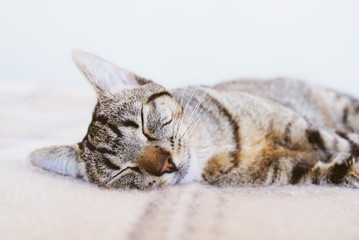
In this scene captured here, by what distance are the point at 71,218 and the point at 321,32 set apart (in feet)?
6.59

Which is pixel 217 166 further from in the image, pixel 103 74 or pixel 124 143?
pixel 103 74

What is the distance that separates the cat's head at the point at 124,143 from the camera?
978 millimetres

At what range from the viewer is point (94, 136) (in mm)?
1099

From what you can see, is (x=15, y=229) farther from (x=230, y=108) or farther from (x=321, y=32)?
(x=321, y=32)

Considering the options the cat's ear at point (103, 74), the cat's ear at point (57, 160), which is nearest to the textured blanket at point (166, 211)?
the cat's ear at point (57, 160)

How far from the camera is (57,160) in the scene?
1043 mm

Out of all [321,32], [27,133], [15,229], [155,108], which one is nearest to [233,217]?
[15,229]

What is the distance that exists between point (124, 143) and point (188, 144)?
0.68ft

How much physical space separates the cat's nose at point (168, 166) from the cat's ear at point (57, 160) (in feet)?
0.95

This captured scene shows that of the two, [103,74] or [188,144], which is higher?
[103,74]

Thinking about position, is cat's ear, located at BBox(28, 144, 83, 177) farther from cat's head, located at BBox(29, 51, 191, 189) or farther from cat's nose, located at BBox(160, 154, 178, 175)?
cat's nose, located at BBox(160, 154, 178, 175)

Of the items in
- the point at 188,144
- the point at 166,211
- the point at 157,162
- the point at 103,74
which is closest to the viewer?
the point at 166,211

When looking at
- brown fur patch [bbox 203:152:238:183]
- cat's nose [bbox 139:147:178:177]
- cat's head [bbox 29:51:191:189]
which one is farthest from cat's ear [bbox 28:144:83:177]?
brown fur patch [bbox 203:152:238:183]

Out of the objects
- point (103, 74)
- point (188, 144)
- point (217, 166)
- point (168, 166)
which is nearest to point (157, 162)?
point (168, 166)
